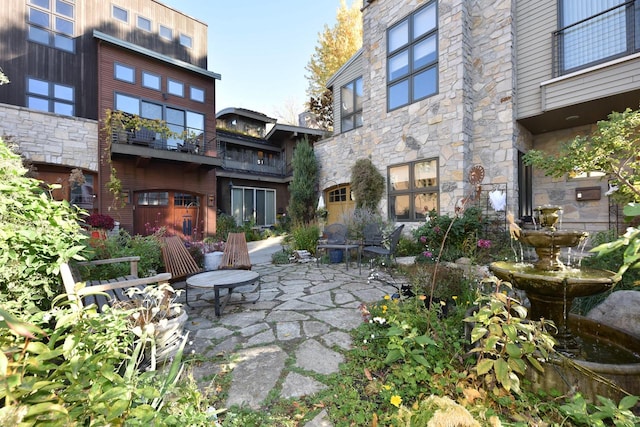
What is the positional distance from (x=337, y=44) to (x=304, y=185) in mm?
9488

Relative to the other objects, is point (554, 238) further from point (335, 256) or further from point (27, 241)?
point (335, 256)

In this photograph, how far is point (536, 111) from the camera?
5.87 meters

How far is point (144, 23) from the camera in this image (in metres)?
10.1

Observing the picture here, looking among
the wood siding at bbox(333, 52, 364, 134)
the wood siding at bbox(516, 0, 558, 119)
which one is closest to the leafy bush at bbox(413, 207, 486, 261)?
the wood siding at bbox(516, 0, 558, 119)

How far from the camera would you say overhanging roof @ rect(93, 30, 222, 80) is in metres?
8.61

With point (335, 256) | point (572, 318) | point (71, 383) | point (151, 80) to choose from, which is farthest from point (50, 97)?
point (572, 318)

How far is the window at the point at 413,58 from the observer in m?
6.93

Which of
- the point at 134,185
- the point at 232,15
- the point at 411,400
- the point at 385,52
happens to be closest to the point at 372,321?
the point at 411,400

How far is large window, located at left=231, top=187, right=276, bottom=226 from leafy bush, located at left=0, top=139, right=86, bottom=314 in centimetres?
1019

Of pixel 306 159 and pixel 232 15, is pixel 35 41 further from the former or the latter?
pixel 306 159

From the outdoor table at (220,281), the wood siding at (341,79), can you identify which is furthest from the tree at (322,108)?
the outdoor table at (220,281)

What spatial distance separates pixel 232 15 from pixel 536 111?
34.1 feet

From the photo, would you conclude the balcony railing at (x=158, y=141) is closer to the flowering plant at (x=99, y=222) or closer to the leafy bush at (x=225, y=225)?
the leafy bush at (x=225, y=225)

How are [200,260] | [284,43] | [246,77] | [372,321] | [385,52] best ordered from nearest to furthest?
1. [372,321]
2. [200,260]
3. [385,52]
4. [284,43]
5. [246,77]
